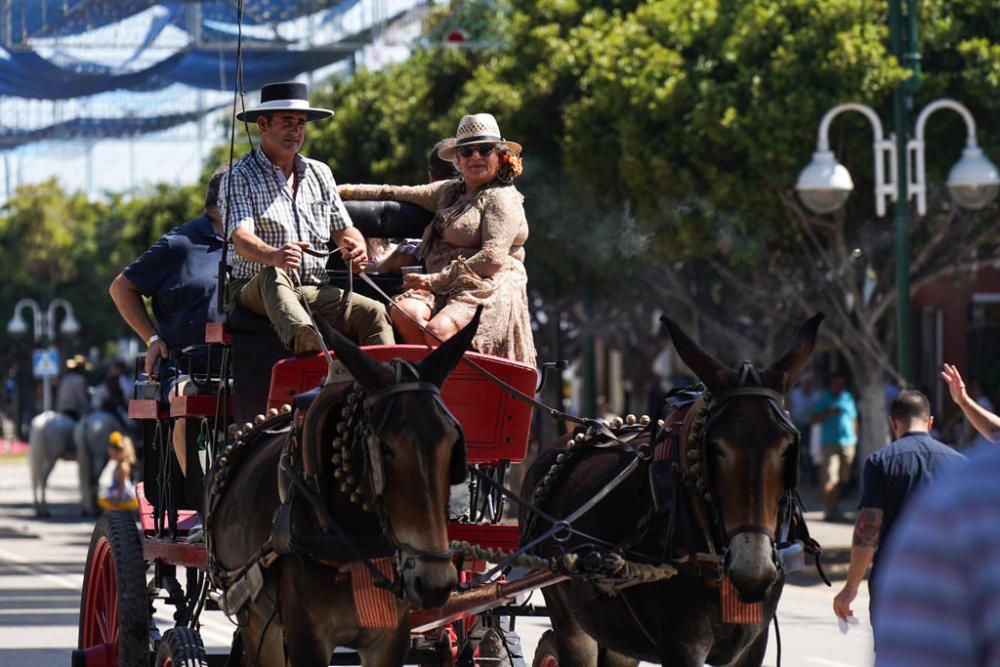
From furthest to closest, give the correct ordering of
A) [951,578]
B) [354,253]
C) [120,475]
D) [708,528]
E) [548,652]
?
1. [120,475]
2. [548,652]
3. [354,253]
4. [708,528]
5. [951,578]

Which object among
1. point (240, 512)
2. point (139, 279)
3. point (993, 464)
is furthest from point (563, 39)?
point (993, 464)

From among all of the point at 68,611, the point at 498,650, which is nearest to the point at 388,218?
the point at 498,650

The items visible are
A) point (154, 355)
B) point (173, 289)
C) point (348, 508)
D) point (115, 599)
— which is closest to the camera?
point (348, 508)

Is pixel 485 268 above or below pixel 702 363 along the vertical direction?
above

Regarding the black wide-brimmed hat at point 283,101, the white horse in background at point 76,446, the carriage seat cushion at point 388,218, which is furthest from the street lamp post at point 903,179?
the white horse in background at point 76,446

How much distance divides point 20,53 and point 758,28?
8171mm

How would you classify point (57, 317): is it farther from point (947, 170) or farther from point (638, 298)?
point (947, 170)

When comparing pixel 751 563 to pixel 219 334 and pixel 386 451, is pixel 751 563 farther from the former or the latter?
pixel 219 334

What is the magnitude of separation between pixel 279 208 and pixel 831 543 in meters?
13.8

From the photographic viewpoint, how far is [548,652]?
7.52 metres

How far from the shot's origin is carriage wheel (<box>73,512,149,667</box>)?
24.8 ft

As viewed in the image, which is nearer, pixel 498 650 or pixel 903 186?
pixel 498 650

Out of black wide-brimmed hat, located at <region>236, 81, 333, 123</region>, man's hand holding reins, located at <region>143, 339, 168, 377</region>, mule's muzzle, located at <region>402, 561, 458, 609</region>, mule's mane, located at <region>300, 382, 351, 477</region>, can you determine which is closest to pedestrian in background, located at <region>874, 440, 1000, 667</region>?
mule's muzzle, located at <region>402, 561, 458, 609</region>

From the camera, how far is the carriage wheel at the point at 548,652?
7.41 metres
